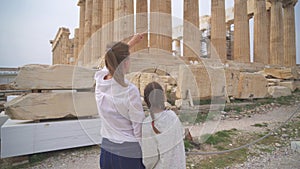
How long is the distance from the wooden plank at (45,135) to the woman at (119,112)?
8.02 feet

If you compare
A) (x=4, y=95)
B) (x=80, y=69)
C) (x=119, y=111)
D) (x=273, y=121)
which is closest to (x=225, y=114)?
(x=273, y=121)

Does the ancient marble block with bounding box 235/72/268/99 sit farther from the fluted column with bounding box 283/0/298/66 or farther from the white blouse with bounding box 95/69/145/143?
the fluted column with bounding box 283/0/298/66

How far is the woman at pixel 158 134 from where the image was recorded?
143 cm

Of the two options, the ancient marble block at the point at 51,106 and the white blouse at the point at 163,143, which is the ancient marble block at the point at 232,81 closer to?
the ancient marble block at the point at 51,106

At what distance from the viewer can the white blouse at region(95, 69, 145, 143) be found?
1299 millimetres

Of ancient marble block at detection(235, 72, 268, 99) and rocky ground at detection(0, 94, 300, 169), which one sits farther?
ancient marble block at detection(235, 72, 268, 99)

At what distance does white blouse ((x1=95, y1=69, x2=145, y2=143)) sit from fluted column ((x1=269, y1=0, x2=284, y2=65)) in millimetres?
21608

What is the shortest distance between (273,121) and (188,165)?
168 inches

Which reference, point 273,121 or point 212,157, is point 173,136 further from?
point 273,121

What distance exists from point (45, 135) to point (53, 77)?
1126 millimetres

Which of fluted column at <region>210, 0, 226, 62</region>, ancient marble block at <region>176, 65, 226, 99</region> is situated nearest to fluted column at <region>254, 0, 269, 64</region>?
fluted column at <region>210, 0, 226, 62</region>

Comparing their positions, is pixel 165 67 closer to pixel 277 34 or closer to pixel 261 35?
pixel 261 35

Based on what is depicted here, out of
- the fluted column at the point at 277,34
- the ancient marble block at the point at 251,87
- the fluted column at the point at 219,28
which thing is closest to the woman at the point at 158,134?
the ancient marble block at the point at 251,87

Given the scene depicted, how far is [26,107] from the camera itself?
3.62m
